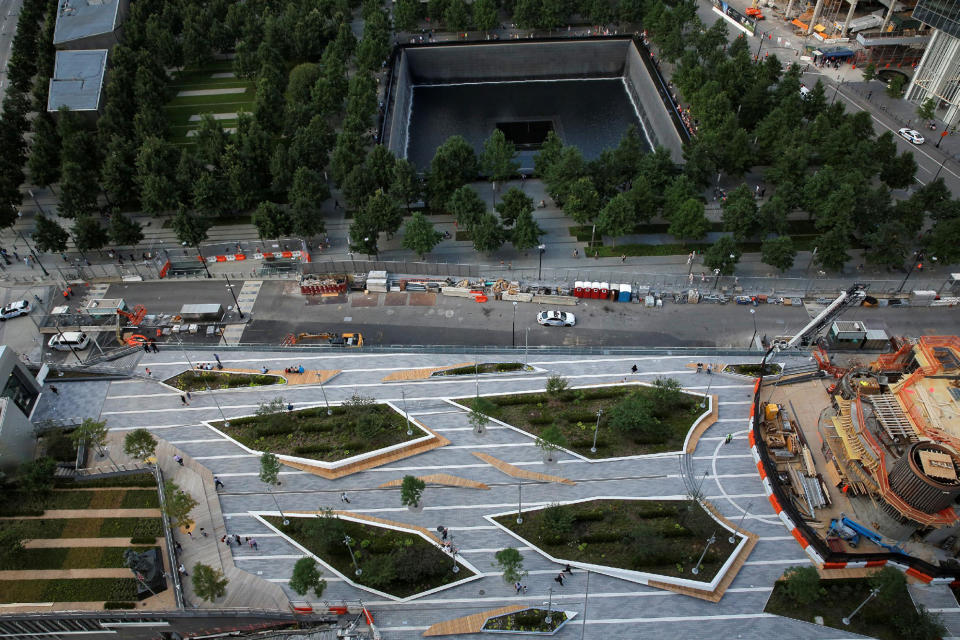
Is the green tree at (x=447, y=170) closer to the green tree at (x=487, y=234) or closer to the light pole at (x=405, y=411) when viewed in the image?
the green tree at (x=487, y=234)

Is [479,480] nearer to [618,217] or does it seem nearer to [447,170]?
[618,217]

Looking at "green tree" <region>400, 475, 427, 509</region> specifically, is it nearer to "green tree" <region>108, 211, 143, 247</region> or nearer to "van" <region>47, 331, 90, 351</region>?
"van" <region>47, 331, 90, 351</region>

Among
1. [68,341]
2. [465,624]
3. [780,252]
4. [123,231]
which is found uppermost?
[780,252]

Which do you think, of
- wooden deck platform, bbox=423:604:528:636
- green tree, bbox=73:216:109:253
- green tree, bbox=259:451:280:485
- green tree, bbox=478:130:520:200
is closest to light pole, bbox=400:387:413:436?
green tree, bbox=259:451:280:485

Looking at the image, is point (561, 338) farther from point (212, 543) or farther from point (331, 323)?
point (212, 543)

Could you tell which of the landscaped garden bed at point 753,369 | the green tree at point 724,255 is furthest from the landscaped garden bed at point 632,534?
the green tree at point 724,255

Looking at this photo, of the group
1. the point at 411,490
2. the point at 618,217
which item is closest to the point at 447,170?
the point at 618,217
